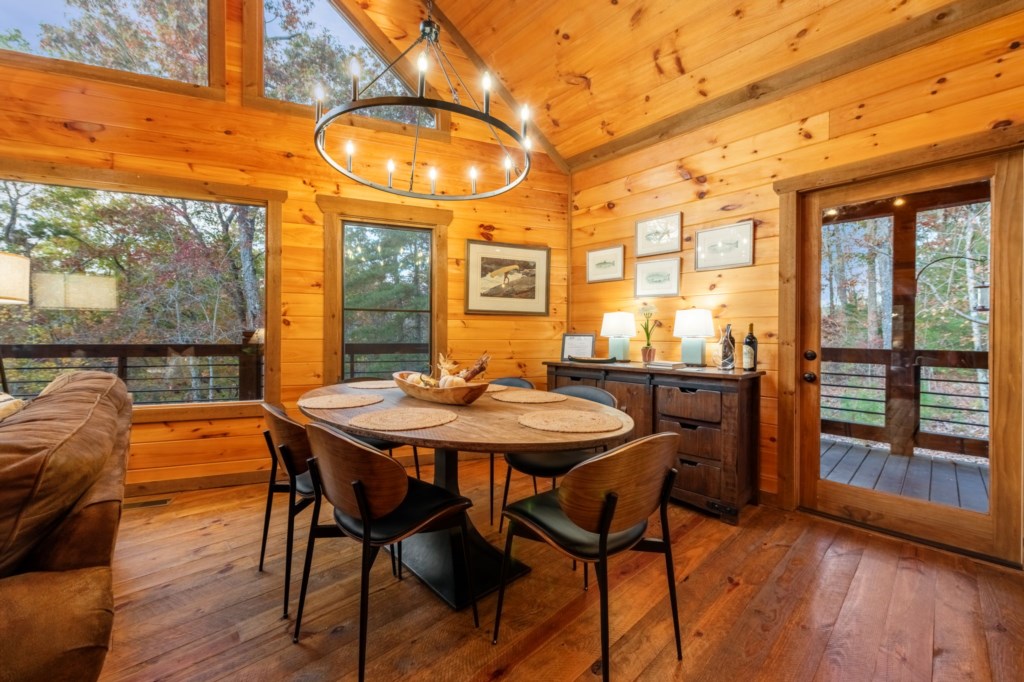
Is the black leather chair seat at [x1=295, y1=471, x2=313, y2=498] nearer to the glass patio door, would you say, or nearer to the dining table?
the dining table

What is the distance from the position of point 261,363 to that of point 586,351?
2566 mm

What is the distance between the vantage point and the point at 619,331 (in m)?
3.40

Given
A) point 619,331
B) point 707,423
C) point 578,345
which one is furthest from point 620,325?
point 707,423

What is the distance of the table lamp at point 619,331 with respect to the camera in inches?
134


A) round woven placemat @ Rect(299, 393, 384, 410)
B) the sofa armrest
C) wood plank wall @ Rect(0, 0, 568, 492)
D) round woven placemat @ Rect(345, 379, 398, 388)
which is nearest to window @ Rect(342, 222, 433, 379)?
wood plank wall @ Rect(0, 0, 568, 492)

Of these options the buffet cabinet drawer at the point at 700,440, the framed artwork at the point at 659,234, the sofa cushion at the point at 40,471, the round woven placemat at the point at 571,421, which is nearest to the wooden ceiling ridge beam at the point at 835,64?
the framed artwork at the point at 659,234

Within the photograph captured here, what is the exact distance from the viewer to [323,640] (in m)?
1.58

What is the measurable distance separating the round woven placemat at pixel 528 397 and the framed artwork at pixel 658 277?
1.64 metres

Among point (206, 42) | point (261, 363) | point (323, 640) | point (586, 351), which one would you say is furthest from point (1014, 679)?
point (206, 42)

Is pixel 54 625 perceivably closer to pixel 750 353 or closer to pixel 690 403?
pixel 690 403

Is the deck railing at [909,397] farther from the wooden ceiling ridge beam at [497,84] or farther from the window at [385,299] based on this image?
the window at [385,299]

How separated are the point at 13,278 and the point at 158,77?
5.43 feet

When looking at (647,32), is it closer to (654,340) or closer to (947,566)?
Answer: (654,340)

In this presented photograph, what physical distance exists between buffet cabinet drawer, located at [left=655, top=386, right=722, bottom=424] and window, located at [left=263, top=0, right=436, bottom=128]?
104 inches
